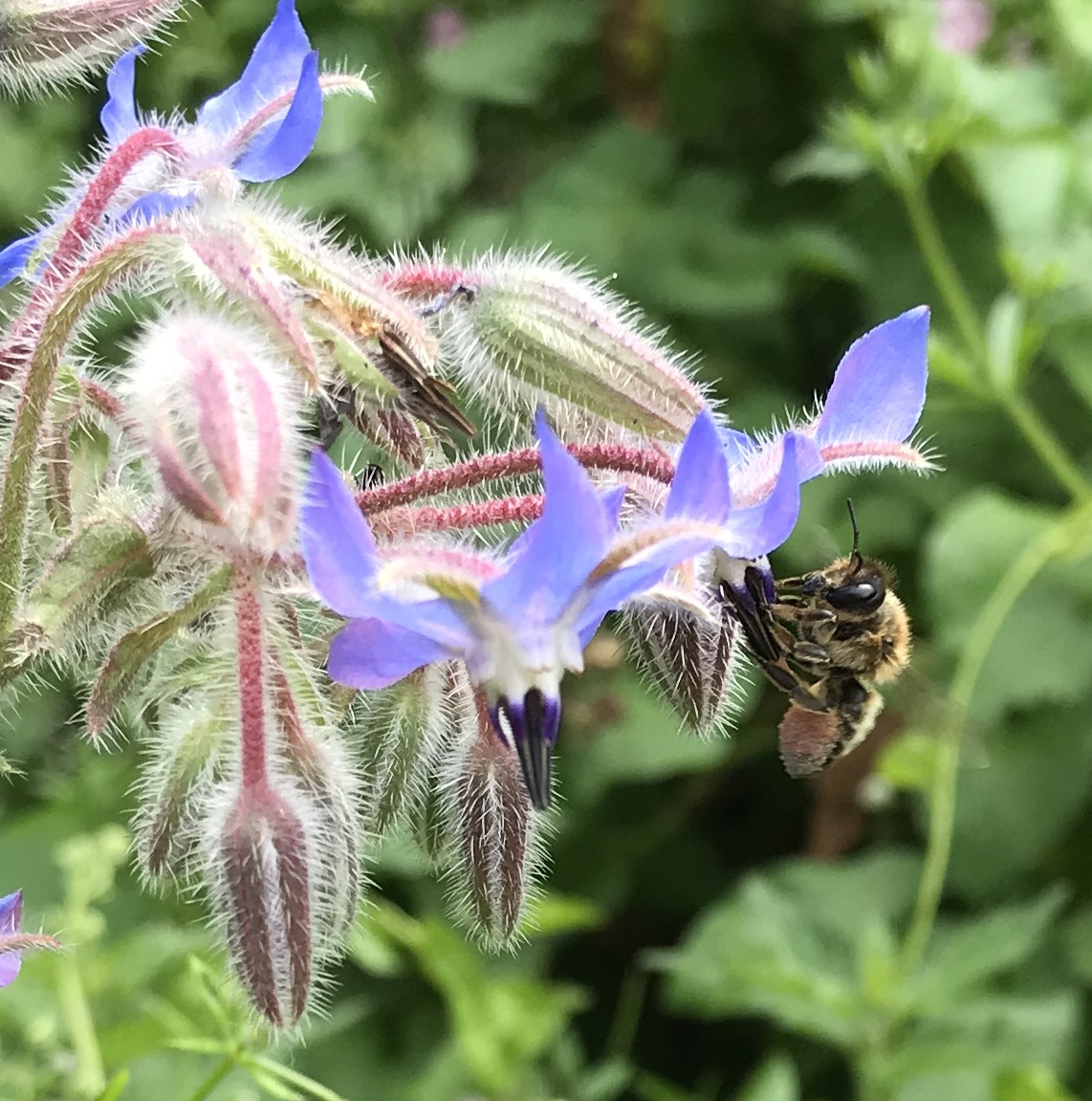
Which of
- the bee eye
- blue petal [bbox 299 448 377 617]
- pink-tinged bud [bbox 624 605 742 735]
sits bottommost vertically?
the bee eye

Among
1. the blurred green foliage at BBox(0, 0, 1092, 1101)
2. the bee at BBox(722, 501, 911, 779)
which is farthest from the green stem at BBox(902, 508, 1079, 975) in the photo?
the bee at BBox(722, 501, 911, 779)

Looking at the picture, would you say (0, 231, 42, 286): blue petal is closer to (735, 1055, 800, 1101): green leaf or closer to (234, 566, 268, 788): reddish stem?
(234, 566, 268, 788): reddish stem

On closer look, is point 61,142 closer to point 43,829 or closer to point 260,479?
point 43,829

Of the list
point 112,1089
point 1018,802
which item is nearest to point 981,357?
point 1018,802

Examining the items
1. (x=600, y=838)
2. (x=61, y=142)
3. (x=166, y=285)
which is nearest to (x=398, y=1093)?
(x=600, y=838)

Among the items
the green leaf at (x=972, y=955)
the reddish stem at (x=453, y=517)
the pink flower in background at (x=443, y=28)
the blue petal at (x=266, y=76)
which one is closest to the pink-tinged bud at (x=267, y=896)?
the reddish stem at (x=453, y=517)

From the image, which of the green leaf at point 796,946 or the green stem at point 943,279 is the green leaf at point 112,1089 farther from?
the green stem at point 943,279
